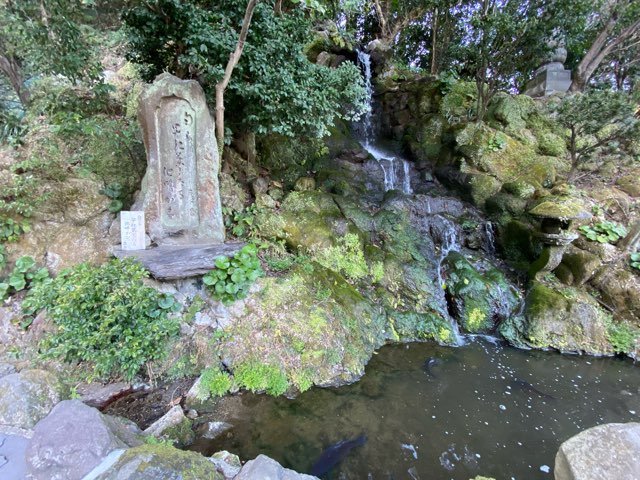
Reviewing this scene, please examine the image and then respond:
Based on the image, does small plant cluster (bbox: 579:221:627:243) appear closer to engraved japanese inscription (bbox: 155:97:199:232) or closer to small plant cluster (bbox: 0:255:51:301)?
engraved japanese inscription (bbox: 155:97:199:232)

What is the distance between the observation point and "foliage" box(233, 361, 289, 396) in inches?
170

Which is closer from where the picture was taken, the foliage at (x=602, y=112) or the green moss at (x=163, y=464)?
the green moss at (x=163, y=464)

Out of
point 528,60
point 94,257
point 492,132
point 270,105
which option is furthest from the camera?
point 492,132

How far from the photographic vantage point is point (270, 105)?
230 inches

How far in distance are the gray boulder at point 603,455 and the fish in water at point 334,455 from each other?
208cm

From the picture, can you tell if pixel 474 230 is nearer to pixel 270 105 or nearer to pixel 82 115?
pixel 270 105

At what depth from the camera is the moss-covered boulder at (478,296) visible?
21.6 ft

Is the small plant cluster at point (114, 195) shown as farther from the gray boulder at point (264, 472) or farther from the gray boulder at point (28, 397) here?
the gray boulder at point (264, 472)

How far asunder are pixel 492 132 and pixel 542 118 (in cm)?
233

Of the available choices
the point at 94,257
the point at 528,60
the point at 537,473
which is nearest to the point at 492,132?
the point at 528,60

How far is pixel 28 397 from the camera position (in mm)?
3062

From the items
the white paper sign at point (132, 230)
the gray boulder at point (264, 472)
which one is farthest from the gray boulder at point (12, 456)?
the white paper sign at point (132, 230)

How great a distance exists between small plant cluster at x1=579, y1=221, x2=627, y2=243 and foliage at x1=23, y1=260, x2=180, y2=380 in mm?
9119

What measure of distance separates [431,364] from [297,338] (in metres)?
2.45
